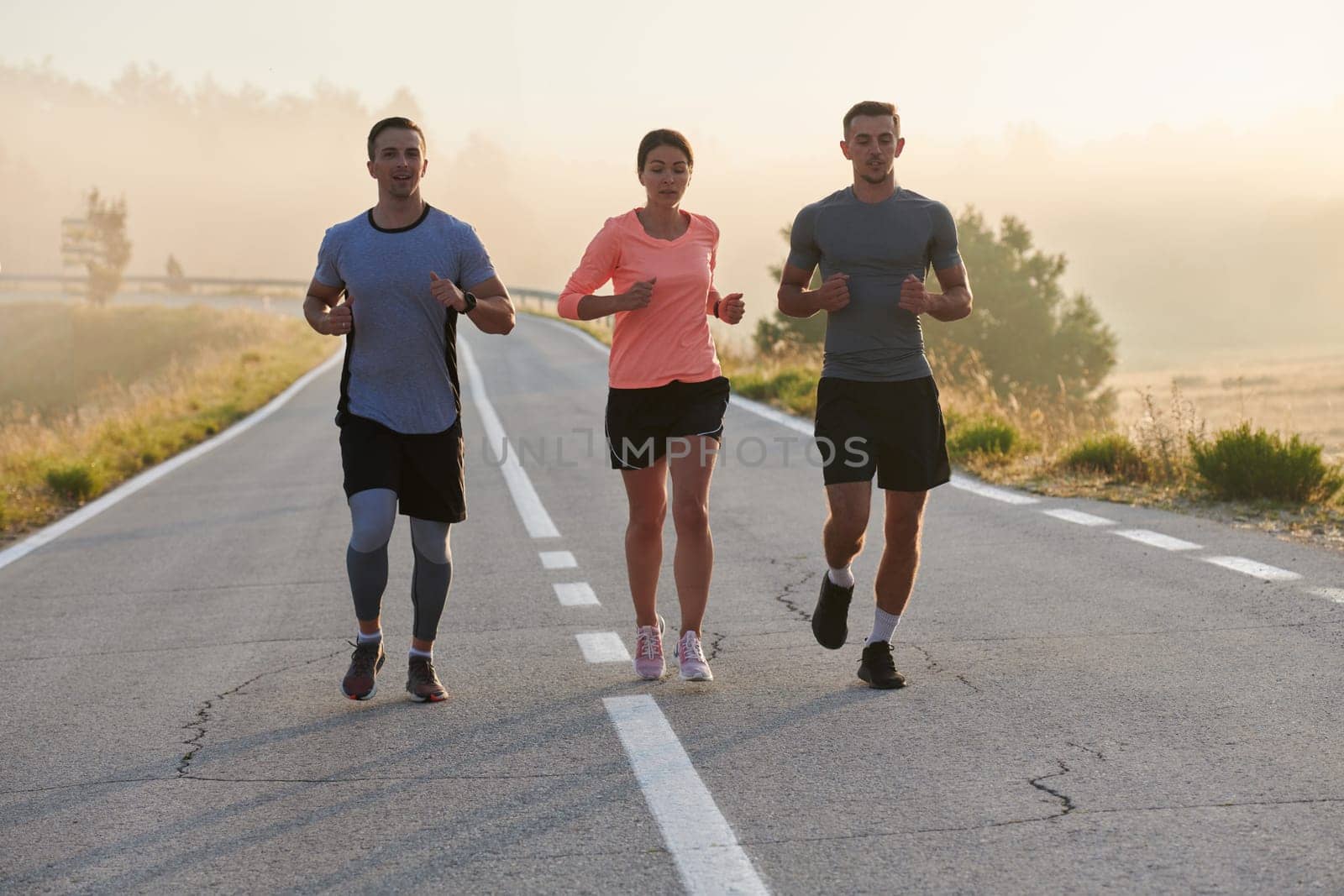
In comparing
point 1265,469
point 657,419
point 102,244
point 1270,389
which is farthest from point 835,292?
point 102,244

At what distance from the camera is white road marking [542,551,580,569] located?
334 inches

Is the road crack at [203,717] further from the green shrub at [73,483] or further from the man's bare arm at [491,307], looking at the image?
the green shrub at [73,483]

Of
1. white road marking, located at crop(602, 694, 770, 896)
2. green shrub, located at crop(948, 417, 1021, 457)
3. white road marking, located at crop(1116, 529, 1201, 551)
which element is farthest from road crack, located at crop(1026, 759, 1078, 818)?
green shrub, located at crop(948, 417, 1021, 457)

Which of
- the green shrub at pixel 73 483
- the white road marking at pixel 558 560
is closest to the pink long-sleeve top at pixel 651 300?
the white road marking at pixel 558 560

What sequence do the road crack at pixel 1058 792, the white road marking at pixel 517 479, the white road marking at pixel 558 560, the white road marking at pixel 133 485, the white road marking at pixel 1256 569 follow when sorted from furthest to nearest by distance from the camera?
the white road marking at pixel 133 485
the white road marking at pixel 517 479
the white road marking at pixel 558 560
the white road marking at pixel 1256 569
the road crack at pixel 1058 792

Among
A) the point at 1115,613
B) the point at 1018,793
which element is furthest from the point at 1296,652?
the point at 1018,793

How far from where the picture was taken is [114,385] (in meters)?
40.2

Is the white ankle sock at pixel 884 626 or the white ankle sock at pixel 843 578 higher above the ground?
the white ankle sock at pixel 843 578

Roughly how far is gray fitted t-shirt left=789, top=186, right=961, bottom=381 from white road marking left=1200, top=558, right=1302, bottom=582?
2606 millimetres

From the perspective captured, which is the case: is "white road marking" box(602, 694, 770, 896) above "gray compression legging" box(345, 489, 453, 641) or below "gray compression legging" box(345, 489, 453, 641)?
below

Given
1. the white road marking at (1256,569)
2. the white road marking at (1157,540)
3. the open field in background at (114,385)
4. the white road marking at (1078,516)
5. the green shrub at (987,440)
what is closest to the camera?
→ the white road marking at (1256,569)

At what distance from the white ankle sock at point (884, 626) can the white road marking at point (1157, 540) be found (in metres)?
3.09

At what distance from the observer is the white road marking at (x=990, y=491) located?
10578 mm

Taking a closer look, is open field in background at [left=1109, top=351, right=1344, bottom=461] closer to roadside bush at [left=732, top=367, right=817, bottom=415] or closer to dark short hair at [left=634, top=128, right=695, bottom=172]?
roadside bush at [left=732, top=367, right=817, bottom=415]
